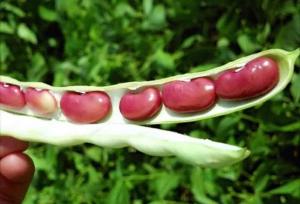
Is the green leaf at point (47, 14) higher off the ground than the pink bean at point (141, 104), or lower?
higher

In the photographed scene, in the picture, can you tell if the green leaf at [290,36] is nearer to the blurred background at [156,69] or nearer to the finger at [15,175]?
the blurred background at [156,69]

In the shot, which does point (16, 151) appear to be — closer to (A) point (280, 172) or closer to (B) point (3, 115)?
(B) point (3, 115)

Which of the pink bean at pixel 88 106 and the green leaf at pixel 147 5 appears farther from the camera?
the green leaf at pixel 147 5

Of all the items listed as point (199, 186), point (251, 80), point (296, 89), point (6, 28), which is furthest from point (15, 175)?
point (6, 28)

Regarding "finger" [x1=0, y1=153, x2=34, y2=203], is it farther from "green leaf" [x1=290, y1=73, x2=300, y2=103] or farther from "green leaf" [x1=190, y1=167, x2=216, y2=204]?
"green leaf" [x1=290, y1=73, x2=300, y2=103]

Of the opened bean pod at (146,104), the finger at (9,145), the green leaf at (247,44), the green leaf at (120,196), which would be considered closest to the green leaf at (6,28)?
the green leaf at (247,44)

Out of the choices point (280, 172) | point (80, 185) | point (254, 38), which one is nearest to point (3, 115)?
point (80, 185)

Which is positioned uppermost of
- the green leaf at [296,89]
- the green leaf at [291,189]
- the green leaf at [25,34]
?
the green leaf at [25,34]

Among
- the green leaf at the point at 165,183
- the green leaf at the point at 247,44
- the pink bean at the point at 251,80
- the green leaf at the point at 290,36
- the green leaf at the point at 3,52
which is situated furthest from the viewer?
the green leaf at the point at 3,52
